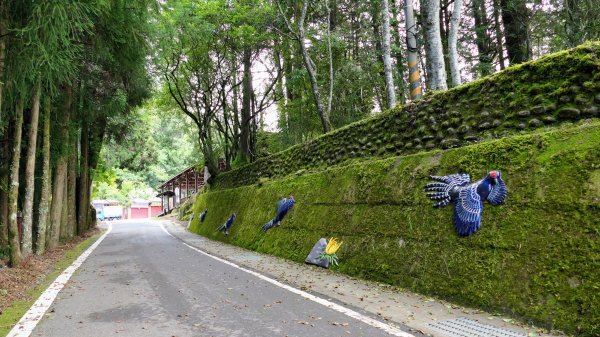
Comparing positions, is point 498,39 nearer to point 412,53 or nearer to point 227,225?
point 412,53

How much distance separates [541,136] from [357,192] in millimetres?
3860

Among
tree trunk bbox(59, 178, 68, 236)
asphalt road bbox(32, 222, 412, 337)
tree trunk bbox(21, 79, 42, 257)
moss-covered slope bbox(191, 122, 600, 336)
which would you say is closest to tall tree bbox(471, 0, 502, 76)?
moss-covered slope bbox(191, 122, 600, 336)

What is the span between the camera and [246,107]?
20.8 meters

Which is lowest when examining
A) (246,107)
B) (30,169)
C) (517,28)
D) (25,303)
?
(25,303)

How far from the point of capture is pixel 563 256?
4.16 metres

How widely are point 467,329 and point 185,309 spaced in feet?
11.0

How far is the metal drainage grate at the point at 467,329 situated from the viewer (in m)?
3.96

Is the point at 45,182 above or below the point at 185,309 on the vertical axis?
above

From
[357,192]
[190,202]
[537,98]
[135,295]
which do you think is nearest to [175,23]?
[357,192]

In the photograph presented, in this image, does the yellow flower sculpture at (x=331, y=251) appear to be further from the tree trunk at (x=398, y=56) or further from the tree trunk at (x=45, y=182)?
the tree trunk at (x=398, y=56)

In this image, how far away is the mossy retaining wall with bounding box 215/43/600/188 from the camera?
5161mm

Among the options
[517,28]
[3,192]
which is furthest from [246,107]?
[517,28]

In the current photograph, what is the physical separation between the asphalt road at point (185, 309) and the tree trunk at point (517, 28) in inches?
453

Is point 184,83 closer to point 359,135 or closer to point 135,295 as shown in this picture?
point 359,135
